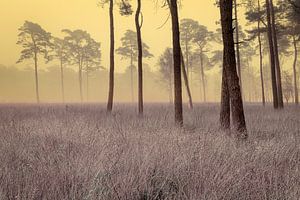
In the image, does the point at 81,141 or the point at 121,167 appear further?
the point at 81,141

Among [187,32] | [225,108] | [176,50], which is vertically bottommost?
[225,108]

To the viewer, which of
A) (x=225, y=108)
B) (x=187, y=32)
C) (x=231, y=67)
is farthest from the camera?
→ (x=187, y=32)

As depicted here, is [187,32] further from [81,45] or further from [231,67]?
[231,67]

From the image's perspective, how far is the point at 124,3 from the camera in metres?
18.0

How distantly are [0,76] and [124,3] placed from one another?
76.1m

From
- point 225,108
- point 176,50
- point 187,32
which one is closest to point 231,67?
point 225,108

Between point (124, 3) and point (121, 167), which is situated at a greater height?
point (124, 3)

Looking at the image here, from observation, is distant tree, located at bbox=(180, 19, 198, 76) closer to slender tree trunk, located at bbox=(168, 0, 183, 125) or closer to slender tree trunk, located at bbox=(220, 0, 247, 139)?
slender tree trunk, located at bbox=(168, 0, 183, 125)

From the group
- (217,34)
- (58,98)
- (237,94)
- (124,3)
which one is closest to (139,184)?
(237,94)

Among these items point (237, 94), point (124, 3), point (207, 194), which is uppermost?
point (124, 3)

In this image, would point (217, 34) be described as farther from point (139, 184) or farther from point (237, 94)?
point (139, 184)

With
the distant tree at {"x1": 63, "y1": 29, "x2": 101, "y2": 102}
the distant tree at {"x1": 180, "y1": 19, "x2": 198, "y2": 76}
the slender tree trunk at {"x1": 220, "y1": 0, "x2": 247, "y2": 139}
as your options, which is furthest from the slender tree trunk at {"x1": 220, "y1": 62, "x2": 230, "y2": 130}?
the distant tree at {"x1": 63, "y1": 29, "x2": 101, "y2": 102}

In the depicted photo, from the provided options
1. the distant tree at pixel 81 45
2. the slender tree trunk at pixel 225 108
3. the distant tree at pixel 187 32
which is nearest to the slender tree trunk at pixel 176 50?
the slender tree trunk at pixel 225 108

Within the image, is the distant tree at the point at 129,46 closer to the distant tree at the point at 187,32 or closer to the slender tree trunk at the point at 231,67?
the distant tree at the point at 187,32
